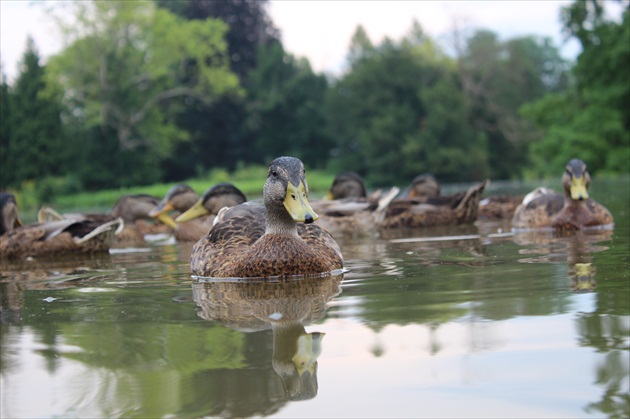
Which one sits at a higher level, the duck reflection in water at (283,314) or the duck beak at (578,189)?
the duck beak at (578,189)

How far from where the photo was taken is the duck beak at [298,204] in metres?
6.33

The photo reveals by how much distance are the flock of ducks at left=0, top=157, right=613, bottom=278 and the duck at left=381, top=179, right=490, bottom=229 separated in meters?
0.01

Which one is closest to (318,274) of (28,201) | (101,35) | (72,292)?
(72,292)

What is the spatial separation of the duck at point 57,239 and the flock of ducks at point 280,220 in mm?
10

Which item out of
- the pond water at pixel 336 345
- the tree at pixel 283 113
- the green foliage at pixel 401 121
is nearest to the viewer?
the pond water at pixel 336 345

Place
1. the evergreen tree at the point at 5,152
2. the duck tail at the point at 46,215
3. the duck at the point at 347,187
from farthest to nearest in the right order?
1. the evergreen tree at the point at 5,152
2. the duck at the point at 347,187
3. the duck tail at the point at 46,215

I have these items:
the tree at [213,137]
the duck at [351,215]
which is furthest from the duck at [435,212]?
the tree at [213,137]

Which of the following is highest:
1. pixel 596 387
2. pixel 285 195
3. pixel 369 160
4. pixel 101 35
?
pixel 101 35

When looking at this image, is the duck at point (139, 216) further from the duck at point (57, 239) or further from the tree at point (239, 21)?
the tree at point (239, 21)

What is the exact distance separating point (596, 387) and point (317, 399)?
893 mm

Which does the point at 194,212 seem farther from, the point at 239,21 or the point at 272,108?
the point at 239,21

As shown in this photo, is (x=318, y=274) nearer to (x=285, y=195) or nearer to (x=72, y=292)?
(x=285, y=195)

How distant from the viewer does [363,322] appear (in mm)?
4676

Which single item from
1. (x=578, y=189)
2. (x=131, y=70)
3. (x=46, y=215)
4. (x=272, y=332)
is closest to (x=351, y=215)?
(x=578, y=189)
